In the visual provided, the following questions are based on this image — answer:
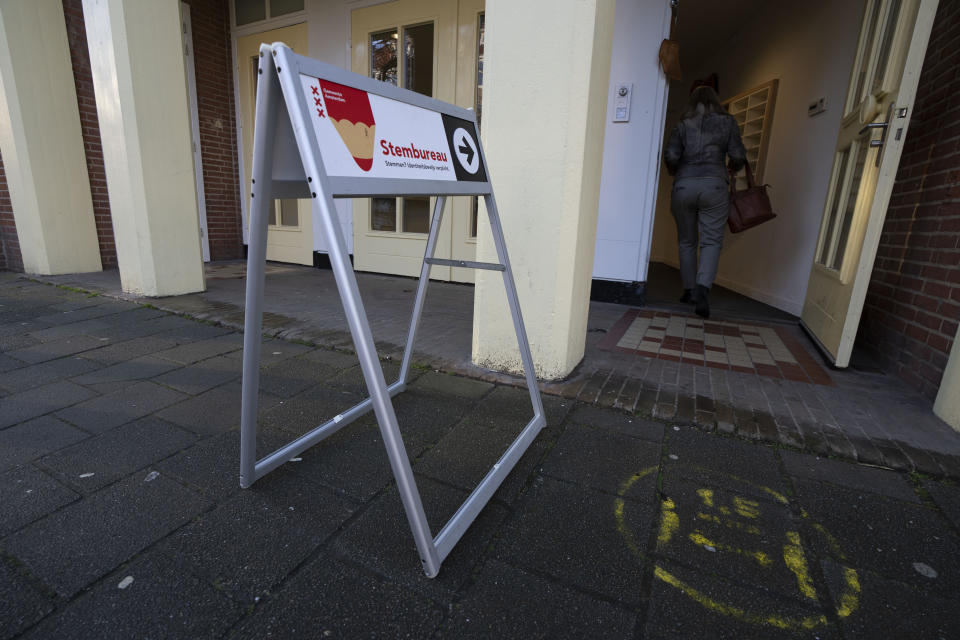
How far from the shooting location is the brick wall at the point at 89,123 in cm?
482

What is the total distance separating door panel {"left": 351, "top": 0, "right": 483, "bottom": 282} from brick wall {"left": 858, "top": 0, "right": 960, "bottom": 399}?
346 centimetres

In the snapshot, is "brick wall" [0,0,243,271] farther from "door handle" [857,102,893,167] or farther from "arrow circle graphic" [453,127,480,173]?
"door handle" [857,102,893,167]

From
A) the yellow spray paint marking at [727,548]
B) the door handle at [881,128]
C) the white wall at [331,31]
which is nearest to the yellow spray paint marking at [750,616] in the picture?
the yellow spray paint marking at [727,548]

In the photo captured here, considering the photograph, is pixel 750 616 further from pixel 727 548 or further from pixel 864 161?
pixel 864 161

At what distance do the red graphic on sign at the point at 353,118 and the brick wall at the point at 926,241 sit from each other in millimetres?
2949

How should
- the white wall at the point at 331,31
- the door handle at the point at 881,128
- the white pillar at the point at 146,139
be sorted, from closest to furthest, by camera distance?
the door handle at the point at 881,128 < the white pillar at the point at 146,139 < the white wall at the point at 331,31

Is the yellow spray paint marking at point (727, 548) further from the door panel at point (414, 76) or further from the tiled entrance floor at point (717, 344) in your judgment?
the door panel at point (414, 76)

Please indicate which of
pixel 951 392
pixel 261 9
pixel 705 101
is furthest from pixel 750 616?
pixel 261 9

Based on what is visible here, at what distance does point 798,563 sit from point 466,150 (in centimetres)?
173

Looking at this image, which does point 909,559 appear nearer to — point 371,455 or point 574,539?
point 574,539

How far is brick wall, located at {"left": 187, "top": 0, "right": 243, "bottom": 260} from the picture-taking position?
584 cm

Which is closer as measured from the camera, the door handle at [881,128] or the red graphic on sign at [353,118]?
the red graphic on sign at [353,118]

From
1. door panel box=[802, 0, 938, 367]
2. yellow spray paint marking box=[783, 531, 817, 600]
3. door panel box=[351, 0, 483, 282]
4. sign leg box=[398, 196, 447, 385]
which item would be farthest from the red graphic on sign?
door panel box=[351, 0, 483, 282]

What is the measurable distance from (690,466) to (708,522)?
1.06 ft
